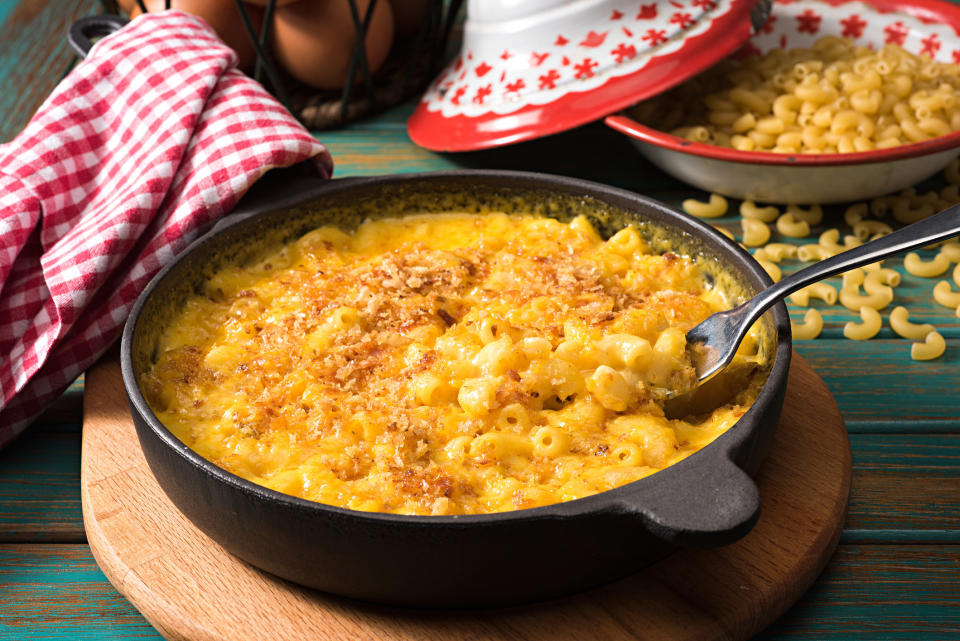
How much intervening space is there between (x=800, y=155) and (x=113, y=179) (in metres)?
1.70

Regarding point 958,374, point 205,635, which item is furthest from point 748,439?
point 958,374

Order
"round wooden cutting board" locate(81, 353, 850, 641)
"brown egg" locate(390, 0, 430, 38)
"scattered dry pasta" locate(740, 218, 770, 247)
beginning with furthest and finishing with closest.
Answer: "brown egg" locate(390, 0, 430, 38)
"scattered dry pasta" locate(740, 218, 770, 247)
"round wooden cutting board" locate(81, 353, 850, 641)

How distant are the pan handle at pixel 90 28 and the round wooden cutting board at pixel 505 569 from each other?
1.40m

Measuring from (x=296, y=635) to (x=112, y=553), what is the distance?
363mm

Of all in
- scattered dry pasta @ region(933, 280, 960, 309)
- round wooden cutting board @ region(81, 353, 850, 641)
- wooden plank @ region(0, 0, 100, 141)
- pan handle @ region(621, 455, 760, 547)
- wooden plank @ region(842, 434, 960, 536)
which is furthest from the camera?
wooden plank @ region(0, 0, 100, 141)

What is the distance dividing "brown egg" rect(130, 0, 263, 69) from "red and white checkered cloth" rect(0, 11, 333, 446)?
1.52 feet

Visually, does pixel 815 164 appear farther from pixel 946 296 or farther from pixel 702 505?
pixel 702 505

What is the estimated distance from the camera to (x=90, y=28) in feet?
8.80

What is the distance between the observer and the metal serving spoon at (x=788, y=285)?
1570 millimetres

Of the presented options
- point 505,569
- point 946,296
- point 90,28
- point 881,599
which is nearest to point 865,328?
point 946,296

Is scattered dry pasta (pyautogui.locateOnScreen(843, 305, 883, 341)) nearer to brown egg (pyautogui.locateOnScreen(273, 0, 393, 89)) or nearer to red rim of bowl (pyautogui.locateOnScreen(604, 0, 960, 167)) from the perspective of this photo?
red rim of bowl (pyautogui.locateOnScreen(604, 0, 960, 167))


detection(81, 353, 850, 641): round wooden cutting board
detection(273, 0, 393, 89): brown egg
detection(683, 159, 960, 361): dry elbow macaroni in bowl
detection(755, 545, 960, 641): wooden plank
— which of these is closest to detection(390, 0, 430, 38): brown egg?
detection(273, 0, 393, 89): brown egg

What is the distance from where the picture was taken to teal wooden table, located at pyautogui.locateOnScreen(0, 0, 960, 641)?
1538 mm

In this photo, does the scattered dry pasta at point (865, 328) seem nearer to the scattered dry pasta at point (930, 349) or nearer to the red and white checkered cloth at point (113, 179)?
the scattered dry pasta at point (930, 349)
